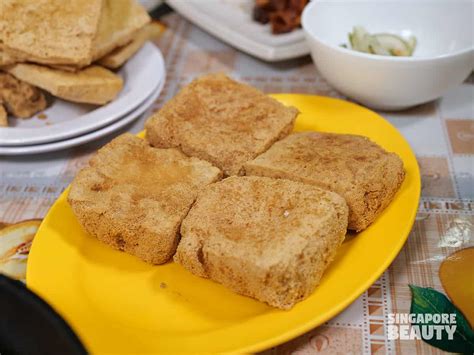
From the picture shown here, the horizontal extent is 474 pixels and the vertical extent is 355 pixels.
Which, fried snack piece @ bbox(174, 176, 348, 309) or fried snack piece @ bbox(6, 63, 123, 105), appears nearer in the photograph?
fried snack piece @ bbox(174, 176, 348, 309)

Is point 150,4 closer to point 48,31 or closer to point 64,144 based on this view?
point 48,31

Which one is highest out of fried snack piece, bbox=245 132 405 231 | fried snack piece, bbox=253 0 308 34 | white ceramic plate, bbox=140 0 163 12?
fried snack piece, bbox=245 132 405 231

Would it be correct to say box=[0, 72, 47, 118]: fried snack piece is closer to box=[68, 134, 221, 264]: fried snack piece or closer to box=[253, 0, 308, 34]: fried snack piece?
box=[68, 134, 221, 264]: fried snack piece

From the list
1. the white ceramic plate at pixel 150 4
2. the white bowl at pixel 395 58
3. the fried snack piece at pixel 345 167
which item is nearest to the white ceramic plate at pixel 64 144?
the fried snack piece at pixel 345 167

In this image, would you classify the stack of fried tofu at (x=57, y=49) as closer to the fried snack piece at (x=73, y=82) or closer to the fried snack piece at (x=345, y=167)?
the fried snack piece at (x=73, y=82)

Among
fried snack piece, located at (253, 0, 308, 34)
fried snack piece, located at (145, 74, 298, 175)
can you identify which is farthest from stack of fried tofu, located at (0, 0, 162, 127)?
fried snack piece, located at (253, 0, 308, 34)

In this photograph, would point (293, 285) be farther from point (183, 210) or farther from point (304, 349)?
point (183, 210)

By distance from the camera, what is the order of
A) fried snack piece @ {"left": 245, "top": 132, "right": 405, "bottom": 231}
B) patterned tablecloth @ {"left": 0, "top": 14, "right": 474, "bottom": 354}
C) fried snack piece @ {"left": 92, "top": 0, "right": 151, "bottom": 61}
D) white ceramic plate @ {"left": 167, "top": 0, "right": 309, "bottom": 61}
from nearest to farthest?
patterned tablecloth @ {"left": 0, "top": 14, "right": 474, "bottom": 354}, fried snack piece @ {"left": 245, "top": 132, "right": 405, "bottom": 231}, fried snack piece @ {"left": 92, "top": 0, "right": 151, "bottom": 61}, white ceramic plate @ {"left": 167, "top": 0, "right": 309, "bottom": 61}
